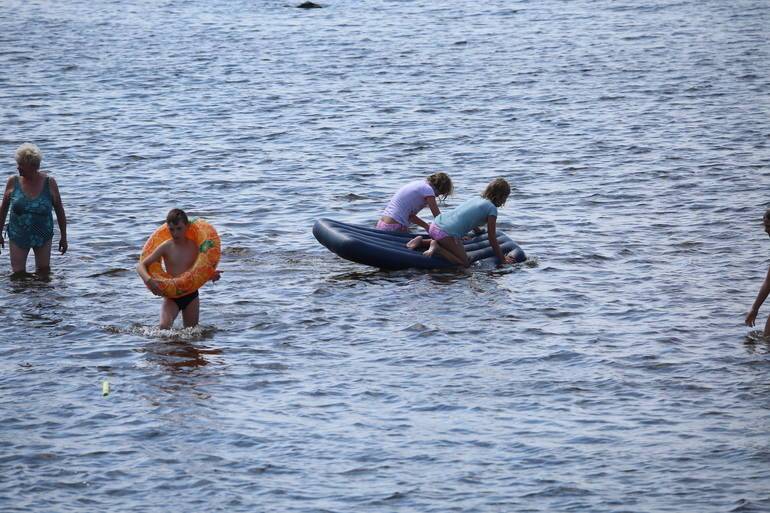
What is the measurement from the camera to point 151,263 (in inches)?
470

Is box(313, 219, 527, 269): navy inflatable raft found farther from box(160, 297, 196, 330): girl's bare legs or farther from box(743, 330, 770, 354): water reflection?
box(743, 330, 770, 354): water reflection

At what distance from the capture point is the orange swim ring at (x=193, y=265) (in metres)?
11.9

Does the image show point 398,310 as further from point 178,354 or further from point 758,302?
point 758,302

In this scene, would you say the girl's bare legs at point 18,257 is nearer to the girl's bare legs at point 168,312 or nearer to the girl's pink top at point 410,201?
the girl's bare legs at point 168,312

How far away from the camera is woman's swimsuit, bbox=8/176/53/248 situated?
44.9 feet

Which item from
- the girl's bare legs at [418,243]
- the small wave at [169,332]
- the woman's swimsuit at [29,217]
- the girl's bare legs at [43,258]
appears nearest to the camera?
the small wave at [169,332]

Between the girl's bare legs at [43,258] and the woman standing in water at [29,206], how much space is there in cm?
13

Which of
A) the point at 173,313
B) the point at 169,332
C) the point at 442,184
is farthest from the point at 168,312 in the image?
the point at 442,184

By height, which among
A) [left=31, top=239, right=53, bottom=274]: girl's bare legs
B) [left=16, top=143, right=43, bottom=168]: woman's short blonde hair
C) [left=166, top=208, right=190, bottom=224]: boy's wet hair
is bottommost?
[left=31, top=239, right=53, bottom=274]: girl's bare legs

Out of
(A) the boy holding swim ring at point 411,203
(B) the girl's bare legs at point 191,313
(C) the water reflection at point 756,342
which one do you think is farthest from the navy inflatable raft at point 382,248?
(C) the water reflection at point 756,342

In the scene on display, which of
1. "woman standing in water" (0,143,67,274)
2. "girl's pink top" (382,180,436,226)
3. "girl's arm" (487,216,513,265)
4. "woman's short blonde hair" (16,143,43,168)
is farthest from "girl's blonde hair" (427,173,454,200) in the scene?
"woman's short blonde hair" (16,143,43,168)

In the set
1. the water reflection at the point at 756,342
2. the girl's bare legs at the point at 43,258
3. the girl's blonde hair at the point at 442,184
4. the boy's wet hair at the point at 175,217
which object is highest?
the boy's wet hair at the point at 175,217

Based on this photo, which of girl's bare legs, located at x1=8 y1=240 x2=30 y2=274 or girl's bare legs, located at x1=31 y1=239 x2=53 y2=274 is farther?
girl's bare legs, located at x1=31 y1=239 x2=53 y2=274

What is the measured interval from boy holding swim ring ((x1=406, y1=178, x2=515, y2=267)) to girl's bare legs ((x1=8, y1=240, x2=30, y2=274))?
4485mm
